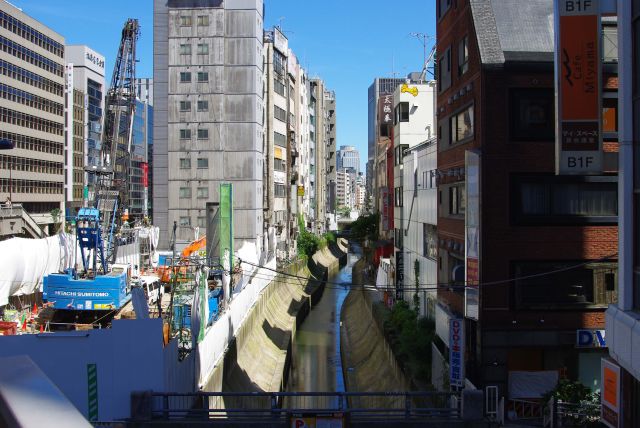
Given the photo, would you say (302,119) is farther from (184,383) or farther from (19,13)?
(184,383)

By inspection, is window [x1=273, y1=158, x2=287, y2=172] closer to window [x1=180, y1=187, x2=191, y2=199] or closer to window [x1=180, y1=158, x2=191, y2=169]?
window [x1=180, y1=158, x2=191, y2=169]

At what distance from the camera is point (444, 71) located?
30.2m

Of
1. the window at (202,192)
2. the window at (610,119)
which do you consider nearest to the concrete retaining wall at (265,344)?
the window at (202,192)

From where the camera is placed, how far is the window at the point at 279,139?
83.3 metres

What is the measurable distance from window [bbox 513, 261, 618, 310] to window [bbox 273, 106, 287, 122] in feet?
203

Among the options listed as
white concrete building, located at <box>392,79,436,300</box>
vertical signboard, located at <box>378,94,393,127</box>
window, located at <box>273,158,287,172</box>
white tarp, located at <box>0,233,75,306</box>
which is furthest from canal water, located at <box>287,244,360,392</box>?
vertical signboard, located at <box>378,94,393,127</box>

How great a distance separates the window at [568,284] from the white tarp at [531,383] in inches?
89.0

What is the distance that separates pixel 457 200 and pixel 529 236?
16.1 ft

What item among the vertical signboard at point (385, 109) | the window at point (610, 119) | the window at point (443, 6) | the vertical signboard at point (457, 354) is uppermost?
the vertical signboard at point (385, 109)

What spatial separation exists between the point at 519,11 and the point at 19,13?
2762 inches

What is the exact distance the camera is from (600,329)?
23469mm

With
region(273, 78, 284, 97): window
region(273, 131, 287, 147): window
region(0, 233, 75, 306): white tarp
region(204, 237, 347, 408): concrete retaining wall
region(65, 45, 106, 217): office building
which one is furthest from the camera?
region(65, 45, 106, 217): office building

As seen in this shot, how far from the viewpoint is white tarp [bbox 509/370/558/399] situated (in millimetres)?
23344

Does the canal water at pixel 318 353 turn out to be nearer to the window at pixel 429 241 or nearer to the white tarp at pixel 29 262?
the window at pixel 429 241
